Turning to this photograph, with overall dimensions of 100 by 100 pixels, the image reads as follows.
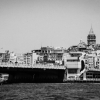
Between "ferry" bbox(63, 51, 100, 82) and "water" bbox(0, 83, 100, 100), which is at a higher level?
"ferry" bbox(63, 51, 100, 82)

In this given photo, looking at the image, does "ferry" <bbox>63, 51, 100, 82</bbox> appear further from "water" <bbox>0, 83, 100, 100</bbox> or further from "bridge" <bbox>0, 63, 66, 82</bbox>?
"water" <bbox>0, 83, 100, 100</bbox>

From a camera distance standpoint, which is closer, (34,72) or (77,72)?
(34,72)

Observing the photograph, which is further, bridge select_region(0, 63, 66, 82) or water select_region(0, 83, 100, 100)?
bridge select_region(0, 63, 66, 82)

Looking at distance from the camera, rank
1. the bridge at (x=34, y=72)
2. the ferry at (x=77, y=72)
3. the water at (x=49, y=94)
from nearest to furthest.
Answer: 1. the water at (x=49, y=94)
2. the bridge at (x=34, y=72)
3. the ferry at (x=77, y=72)

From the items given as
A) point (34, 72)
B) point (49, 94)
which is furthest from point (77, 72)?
point (49, 94)

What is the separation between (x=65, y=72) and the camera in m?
161

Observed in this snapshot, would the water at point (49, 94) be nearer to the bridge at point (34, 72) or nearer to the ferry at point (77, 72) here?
the bridge at point (34, 72)

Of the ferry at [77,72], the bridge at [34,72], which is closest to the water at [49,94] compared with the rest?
the bridge at [34,72]

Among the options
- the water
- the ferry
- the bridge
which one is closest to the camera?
the water

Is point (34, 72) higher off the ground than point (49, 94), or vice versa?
point (34, 72)

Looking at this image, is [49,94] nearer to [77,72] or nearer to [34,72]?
[34,72]

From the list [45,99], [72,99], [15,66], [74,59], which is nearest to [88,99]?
[72,99]

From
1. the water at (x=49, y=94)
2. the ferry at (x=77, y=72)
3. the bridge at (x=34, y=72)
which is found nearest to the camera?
the water at (x=49, y=94)

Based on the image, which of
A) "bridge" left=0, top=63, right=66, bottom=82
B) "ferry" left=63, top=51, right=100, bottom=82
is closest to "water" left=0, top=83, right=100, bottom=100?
"bridge" left=0, top=63, right=66, bottom=82
